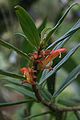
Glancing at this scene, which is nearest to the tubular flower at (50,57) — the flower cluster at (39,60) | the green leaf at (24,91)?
the flower cluster at (39,60)

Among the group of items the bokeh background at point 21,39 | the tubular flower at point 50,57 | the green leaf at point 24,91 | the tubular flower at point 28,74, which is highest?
the tubular flower at point 50,57

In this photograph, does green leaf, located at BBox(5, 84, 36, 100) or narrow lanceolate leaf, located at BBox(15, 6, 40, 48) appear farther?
green leaf, located at BBox(5, 84, 36, 100)

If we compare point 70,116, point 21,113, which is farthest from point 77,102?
point 21,113

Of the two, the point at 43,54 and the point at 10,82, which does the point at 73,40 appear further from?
the point at 43,54

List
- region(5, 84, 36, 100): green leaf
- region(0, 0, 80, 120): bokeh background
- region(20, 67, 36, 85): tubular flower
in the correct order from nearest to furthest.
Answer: region(20, 67, 36, 85): tubular flower < region(5, 84, 36, 100): green leaf < region(0, 0, 80, 120): bokeh background

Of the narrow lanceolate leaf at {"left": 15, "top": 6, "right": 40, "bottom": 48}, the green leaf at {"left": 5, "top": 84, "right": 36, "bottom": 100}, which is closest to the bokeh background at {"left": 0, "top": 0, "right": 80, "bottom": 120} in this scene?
the green leaf at {"left": 5, "top": 84, "right": 36, "bottom": 100}

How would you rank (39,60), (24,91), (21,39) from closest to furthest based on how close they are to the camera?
(39,60) → (24,91) → (21,39)

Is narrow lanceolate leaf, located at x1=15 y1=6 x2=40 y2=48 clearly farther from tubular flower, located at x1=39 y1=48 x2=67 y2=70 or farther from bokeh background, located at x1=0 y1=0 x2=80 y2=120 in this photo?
bokeh background, located at x1=0 y1=0 x2=80 y2=120

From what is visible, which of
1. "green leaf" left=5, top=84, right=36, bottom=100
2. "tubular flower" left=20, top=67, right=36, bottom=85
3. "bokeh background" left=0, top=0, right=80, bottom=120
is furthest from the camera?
"bokeh background" left=0, top=0, right=80, bottom=120

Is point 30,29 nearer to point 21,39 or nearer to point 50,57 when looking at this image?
point 50,57

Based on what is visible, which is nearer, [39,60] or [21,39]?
[39,60]

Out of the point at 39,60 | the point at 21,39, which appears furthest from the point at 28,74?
the point at 21,39

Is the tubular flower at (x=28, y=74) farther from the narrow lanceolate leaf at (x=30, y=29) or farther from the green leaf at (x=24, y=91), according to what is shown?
the green leaf at (x=24, y=91)
